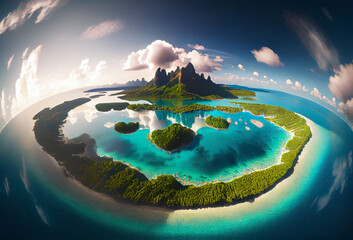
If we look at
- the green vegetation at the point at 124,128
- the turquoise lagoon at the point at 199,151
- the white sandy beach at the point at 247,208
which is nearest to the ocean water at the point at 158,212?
the white sandy beach at the point at 247,208

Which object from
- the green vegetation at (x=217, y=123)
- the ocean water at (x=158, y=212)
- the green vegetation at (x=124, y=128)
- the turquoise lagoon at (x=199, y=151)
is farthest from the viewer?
the green vegetation at (x=217, y=123)

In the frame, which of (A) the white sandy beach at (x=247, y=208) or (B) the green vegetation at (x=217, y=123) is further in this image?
(B) the green vegetation at (x=217, y=123)

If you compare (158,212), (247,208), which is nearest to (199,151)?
(247,208)

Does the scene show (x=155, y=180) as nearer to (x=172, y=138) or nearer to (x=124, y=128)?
(x=172, y=138)

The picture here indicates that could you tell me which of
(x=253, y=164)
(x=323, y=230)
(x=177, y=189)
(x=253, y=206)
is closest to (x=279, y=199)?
(x=253, y=206)

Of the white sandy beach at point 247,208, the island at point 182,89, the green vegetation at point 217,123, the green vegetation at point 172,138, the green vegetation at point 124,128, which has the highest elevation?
the island at point 182,89

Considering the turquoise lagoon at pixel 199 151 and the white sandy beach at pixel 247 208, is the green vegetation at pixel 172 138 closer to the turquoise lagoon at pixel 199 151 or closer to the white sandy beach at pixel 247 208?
the turquoise lagoon at pixel 199 151

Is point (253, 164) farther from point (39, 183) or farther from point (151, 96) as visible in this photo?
point (151, 96)
